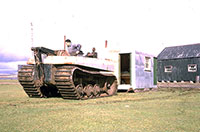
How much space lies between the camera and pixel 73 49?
41.4 ft

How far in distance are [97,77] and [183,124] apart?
844 centimetres

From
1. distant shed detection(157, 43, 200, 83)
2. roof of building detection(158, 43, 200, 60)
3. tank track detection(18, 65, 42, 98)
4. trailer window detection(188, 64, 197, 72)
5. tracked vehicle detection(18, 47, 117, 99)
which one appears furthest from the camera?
roof of building detection(158, 43, 200, 60)

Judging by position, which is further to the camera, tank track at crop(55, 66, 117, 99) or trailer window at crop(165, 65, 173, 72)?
trailer window at crop(165, 65, 173, 72)

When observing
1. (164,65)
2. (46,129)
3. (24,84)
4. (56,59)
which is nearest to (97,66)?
(56,59)

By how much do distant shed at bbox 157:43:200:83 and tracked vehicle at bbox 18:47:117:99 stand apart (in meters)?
24.5

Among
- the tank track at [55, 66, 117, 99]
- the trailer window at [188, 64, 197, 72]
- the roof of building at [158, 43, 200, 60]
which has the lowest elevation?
the tank track at [55, 66, 117, 99]

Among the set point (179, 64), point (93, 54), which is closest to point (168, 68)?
point (179, 64)

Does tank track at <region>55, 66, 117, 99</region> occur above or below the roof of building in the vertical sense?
below

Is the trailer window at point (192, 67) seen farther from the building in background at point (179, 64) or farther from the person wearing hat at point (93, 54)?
Result: the person wearing hat at point (93, 54)

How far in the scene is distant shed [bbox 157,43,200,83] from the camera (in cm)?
3428

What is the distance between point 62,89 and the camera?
10.9 metres

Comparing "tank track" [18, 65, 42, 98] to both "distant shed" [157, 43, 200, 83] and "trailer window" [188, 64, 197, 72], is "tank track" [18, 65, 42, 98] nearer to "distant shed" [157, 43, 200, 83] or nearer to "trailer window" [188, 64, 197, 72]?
"distant shed" [157, 43, 200, 83]

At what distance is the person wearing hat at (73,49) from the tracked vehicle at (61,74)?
81cm

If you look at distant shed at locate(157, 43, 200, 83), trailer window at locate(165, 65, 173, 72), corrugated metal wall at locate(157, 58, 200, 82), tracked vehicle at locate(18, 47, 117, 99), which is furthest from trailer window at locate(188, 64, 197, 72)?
tracked vehicle at locate(18, 47, 117, 99)
